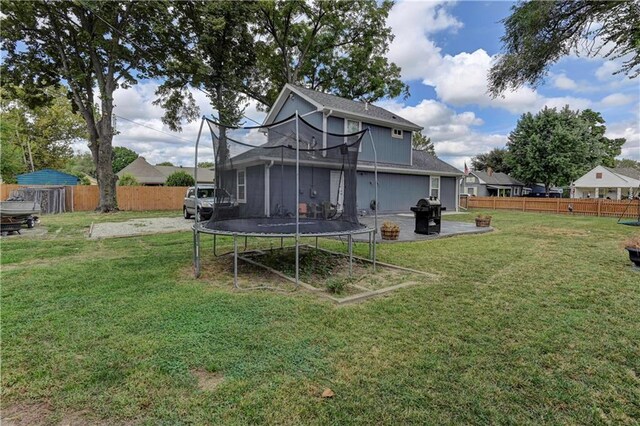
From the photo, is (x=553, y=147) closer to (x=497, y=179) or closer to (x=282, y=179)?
(x=497, y=179)

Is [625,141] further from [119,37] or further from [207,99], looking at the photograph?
[119,37]

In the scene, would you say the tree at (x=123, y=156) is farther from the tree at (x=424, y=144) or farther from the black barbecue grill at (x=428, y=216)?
the black barbecue grill at (x=428, y=216)

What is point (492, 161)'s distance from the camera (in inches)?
1585

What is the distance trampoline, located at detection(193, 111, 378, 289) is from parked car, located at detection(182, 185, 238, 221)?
0.06ft

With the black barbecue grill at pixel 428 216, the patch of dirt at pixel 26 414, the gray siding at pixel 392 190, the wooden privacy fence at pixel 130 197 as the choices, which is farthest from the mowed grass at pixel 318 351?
the wooden privacy fence at pixel 130 197

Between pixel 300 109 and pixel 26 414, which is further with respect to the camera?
pixel 300 109

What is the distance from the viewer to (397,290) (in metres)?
4.20

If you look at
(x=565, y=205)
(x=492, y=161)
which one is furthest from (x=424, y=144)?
(x=565, y=205)

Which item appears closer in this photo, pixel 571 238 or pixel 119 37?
pixel 571 238

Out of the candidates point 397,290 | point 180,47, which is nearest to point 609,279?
point 397,290

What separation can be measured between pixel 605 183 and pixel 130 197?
1448 inches

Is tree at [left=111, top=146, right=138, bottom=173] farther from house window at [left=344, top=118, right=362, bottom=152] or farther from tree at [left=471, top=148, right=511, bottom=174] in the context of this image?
tree at [left=471, top=148, right=511, bottom=174]

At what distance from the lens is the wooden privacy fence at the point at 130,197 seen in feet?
59.5

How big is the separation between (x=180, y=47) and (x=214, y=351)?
18.8 meters
